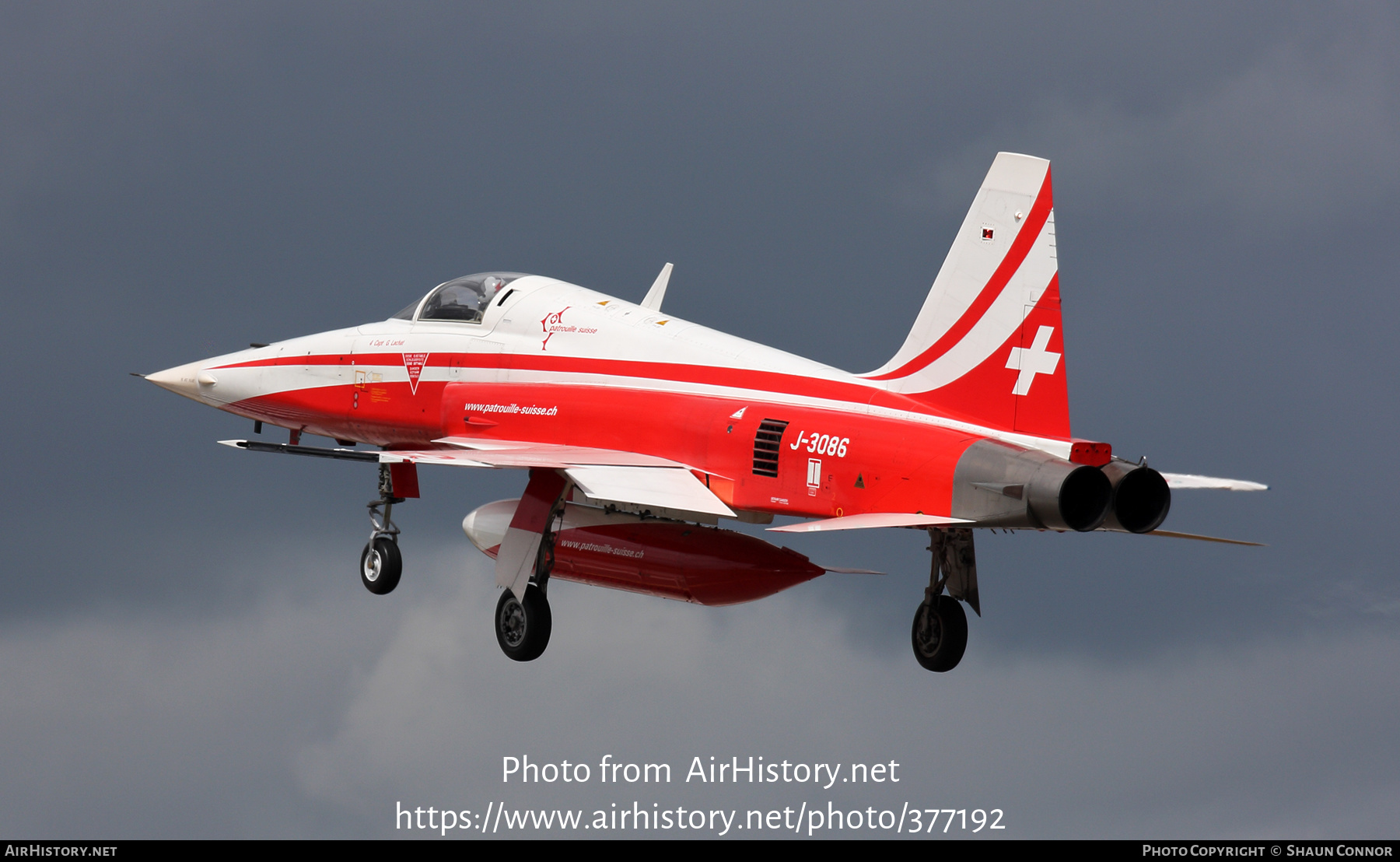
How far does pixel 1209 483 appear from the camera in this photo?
1645cm

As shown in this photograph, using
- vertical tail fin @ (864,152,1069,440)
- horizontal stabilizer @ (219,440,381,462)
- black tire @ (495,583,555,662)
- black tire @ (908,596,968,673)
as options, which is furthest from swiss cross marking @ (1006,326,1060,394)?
horizontal stabilizer @ (219,440,381,462)

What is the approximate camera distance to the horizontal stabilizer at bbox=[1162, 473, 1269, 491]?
16297 mm

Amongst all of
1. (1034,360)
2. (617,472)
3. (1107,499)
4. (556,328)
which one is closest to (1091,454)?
(1107,499)

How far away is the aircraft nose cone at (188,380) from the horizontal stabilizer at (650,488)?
6.92 metres

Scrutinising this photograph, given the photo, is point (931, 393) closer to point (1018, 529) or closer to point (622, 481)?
point (1018, 529)

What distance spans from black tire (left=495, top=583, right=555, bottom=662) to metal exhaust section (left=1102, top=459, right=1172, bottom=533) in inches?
266

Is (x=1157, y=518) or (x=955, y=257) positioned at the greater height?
(x=955, y=257)

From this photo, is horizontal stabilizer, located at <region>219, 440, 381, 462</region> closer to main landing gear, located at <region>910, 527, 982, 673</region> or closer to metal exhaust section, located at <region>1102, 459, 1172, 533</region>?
main landing gear, located at <region>910, 527, 982, 673</region>

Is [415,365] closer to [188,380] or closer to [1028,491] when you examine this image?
[188,380]

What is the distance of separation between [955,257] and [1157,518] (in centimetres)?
324

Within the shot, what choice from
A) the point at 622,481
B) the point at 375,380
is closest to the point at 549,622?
the point at 622,481

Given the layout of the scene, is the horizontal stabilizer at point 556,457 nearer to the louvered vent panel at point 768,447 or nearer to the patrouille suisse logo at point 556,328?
the louvered vent panel at point 768,447

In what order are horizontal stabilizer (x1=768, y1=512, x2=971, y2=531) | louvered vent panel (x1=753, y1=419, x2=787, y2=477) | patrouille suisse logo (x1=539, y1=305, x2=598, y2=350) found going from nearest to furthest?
horizontal stabilizer (x1=768, y1=512, x2=971, y2=531)
louvered vent panel (x1=753, y1=419, x2=787, y2=477)
patrouille suisse logo (x1=539, y1=305, x2=598, y2=350)

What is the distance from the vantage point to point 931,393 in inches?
670
